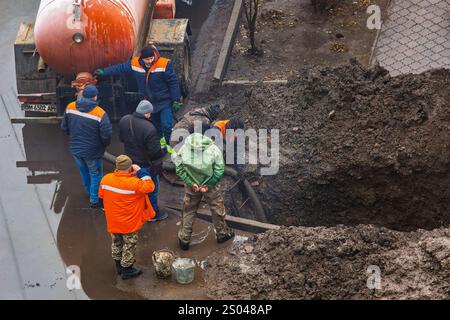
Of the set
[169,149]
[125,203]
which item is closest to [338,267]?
[125,203]

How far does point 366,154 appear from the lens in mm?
9781

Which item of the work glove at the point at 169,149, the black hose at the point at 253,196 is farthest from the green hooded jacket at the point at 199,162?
the black hose at the point at 253,196

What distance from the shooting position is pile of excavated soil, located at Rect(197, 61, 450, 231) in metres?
9.66

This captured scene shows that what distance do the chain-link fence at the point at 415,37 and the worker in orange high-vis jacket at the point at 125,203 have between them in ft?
20.4

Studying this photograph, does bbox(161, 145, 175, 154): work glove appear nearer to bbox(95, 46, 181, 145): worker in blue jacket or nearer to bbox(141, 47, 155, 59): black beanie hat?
bbox(95, 46, 181, 145): worker in blue jacket

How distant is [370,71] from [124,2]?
3660mm

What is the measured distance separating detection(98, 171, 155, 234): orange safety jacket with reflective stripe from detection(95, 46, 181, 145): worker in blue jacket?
2402 millimetres

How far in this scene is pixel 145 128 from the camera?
8938 millimetres

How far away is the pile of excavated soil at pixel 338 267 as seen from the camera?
7730 mm

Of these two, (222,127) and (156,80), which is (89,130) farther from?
(222,127)

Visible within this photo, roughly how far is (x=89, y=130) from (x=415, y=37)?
695cm

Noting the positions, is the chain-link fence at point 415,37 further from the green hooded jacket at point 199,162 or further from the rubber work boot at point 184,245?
the rubber work boot at point 184,245

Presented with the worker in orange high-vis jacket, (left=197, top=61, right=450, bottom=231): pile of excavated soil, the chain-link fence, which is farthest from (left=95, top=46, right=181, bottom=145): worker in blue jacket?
the chain-link fence
